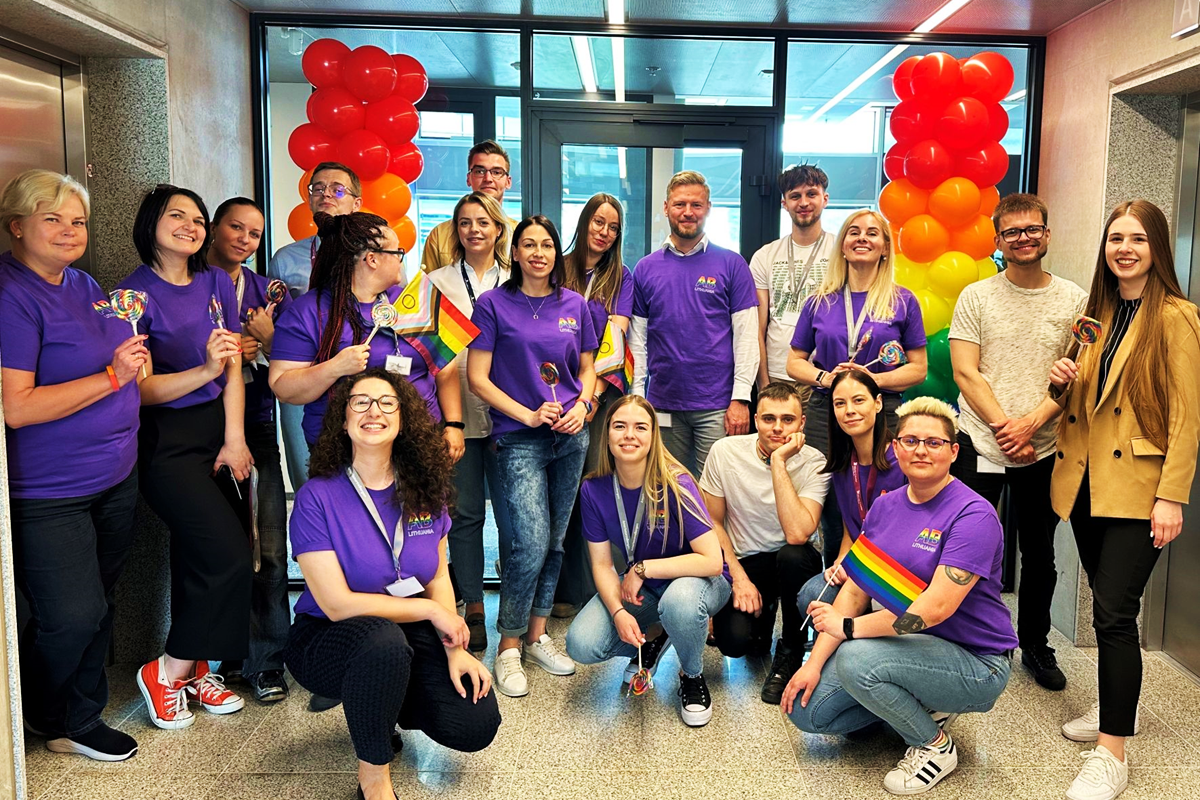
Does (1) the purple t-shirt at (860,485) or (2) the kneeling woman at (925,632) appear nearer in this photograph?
(2) the kneeling woman at (925,632)

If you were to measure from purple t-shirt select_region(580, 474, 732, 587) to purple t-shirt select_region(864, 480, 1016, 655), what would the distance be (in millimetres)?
643

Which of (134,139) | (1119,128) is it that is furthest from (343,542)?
(1119,128)

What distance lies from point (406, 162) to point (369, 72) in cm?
38

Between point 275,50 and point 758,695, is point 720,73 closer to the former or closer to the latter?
point 275,50

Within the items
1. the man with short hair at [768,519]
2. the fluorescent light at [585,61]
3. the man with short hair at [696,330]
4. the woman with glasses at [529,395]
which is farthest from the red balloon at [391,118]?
the man with short hair at [768,519]

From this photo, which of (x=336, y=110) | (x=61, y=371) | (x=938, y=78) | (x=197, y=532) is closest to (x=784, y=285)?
(x=938, y=78)

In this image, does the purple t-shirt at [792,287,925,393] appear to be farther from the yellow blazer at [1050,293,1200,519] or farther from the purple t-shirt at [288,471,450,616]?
the purple t-shirt at [288,471,450,616]

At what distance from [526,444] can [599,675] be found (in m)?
0.90

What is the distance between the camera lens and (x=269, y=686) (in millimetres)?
3268

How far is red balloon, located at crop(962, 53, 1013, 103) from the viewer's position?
12.6ft

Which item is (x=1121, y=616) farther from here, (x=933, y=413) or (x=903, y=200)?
(x=903, y=200)

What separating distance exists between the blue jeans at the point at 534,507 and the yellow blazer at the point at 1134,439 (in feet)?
5.48

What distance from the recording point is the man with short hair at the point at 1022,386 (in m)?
3.26

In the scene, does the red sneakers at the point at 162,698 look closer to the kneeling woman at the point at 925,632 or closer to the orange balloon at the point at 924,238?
the kneeling woman at the point at 925,632
